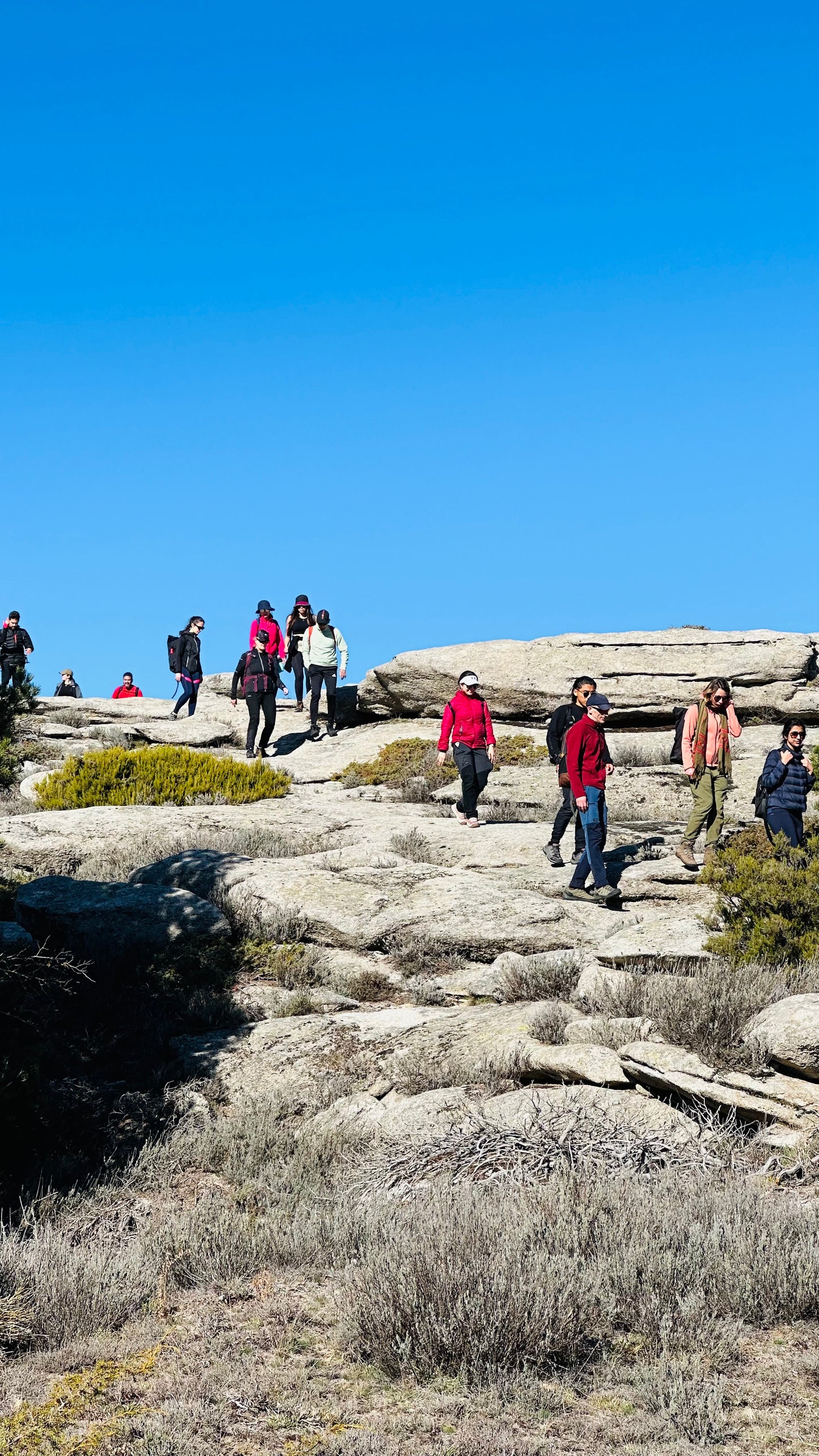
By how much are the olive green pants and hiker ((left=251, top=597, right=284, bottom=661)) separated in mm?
9255

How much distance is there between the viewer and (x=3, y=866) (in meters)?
11.8

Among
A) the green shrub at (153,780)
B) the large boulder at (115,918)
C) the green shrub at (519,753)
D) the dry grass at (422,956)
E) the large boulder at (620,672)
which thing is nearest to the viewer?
the dry grass at (422,956)

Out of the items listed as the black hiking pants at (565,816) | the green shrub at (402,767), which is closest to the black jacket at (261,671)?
the green shrub at (402,767)

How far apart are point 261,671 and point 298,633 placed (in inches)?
113

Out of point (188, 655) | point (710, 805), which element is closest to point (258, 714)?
point (188, 655)

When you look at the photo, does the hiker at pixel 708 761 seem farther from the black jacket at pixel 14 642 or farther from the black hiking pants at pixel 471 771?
the black jacket at pixel 14 642

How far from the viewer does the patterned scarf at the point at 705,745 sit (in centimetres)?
1157

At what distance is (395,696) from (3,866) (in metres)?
10.8

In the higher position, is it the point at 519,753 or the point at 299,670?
the point at 299,670

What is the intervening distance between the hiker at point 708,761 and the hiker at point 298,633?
10.1 metres

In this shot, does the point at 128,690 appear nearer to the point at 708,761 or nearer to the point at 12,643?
the point at 12,643

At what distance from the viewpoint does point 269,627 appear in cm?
1906

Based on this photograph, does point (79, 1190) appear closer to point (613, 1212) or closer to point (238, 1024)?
point (238, 1024)

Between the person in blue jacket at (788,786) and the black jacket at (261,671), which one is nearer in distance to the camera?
the person in blue jacket at (788,786)
